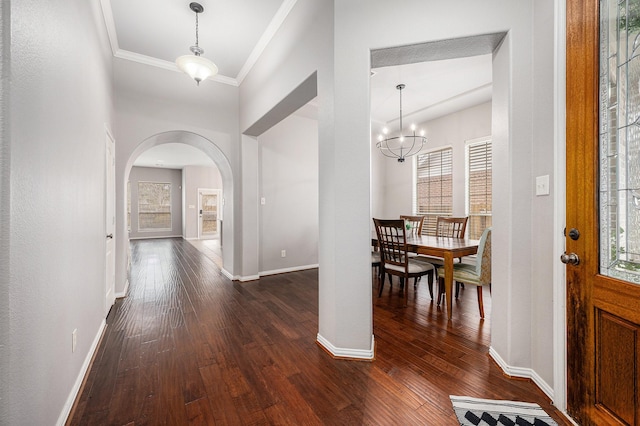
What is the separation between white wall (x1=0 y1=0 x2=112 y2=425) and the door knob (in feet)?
8.26

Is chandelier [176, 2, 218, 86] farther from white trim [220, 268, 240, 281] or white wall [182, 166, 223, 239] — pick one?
white wall [182, 166, 223, 239]

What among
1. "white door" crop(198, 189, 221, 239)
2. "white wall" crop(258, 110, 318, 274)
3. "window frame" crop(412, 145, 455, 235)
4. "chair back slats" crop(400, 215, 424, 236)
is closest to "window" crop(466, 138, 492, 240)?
"window frame" crop(412, 145, 455, 235)

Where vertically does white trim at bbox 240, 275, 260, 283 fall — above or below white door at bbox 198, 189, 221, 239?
below

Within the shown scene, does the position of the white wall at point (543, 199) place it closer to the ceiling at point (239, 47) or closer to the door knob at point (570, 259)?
the door knob at point (570, 259)

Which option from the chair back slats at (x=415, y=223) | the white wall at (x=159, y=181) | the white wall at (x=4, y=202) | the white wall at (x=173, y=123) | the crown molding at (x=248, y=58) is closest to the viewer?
the white wall at (x=4, y=202)

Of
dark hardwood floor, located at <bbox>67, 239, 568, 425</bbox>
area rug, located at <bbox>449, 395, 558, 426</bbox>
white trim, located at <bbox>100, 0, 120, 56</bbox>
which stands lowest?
dark hardwood floor, located at <bbox>67, 239, 568, 425</bbox>

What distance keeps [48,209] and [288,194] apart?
12.3ft

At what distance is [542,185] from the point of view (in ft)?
5.40

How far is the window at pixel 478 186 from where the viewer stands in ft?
14.9

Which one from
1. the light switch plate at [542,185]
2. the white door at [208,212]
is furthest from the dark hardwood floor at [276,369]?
the white door at [208,212]

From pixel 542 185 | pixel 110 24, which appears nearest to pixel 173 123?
pixel 110 24

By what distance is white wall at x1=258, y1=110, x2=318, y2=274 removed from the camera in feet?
15.4

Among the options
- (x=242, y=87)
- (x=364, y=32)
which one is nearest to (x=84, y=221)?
(x=364, y=32)

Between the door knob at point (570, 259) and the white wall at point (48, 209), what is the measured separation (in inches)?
99.1
